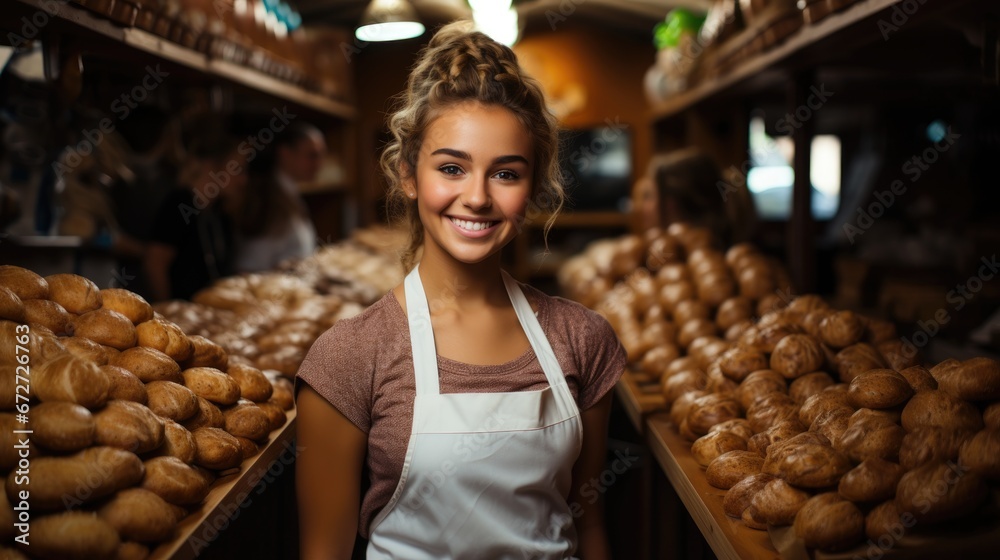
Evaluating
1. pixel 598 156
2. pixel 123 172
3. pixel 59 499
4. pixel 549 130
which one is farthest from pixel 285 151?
pixel 59 499

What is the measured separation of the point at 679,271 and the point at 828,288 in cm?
232

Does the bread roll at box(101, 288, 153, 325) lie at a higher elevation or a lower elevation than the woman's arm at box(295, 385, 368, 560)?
higher

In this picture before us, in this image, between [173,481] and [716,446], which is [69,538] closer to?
[173,481]

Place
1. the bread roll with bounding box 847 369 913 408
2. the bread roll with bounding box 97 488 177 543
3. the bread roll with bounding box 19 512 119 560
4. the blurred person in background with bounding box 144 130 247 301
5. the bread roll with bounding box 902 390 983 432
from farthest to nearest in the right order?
the blurred person in background with bounding box 144 130 247 301, the bread roll with bounding box 847 369 913 408, the bread roll with bounding box 902 390 983 432, the bread roll with bounding box 97 488 177 543, the bread roll with bounding box 19 512 119 560

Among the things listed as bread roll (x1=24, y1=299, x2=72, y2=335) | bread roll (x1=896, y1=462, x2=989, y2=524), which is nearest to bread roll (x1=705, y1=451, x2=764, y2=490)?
bread roll (x1=896, y1=462, x2=989, y2=524)

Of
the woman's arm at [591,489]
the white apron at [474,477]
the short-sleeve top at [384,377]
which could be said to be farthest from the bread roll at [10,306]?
the woman's arm at [591,489]

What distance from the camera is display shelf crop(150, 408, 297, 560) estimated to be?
1483 millimetres

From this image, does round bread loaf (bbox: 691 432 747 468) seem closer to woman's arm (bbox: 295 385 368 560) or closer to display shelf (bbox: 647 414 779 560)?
display shelf (bbox: 647 414 779 560)

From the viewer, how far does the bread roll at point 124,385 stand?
1.63 m

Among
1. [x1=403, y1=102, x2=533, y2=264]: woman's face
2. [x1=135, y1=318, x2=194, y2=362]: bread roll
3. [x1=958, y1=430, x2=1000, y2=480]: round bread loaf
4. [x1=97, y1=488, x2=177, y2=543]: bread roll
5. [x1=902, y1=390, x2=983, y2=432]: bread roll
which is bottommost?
[x1=97, y1=488, x2=177, y2=543]: bread roll

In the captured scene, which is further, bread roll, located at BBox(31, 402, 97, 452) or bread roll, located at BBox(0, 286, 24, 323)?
bread roll, located at BBox(0, 286, 24, 323)

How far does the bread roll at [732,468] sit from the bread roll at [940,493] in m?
0.46

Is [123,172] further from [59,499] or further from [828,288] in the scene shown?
[828,288]

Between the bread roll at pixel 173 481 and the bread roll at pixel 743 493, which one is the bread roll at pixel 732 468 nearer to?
the bread roll at pixel 743 493
